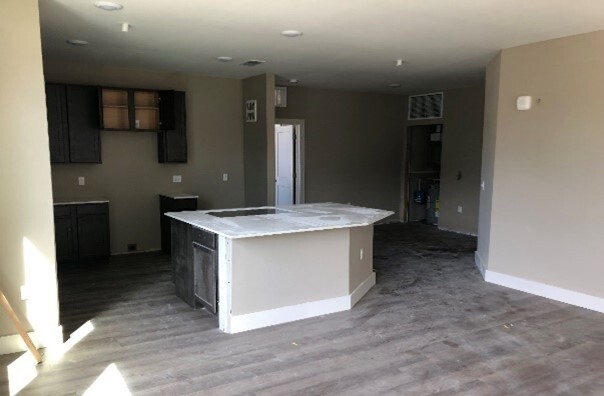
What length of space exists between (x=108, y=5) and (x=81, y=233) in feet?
10.2

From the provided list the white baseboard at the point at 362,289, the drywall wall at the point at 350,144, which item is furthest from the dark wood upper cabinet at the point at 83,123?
the white baseboard at the point at 362,289

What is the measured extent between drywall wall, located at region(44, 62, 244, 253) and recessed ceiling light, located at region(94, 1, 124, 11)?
2.60 meters

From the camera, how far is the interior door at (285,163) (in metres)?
7.89

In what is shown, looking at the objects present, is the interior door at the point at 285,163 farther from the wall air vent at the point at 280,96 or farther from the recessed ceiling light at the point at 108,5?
the recessed ceiling light at the point at 108,5

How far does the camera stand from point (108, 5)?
3.38m

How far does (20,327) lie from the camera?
10.1 ft

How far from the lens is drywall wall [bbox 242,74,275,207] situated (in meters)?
6.20

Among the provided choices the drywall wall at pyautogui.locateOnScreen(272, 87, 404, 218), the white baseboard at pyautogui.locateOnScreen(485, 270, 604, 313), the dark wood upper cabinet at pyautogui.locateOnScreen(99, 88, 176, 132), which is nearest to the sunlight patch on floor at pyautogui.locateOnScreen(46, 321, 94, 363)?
the dark wood upper cabinet at pyautogui.locateOnScreen(99, 88, 176, 132)

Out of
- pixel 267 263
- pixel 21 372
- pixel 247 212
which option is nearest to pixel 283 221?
pixel 267 263

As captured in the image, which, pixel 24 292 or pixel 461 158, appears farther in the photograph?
pixel 461 158

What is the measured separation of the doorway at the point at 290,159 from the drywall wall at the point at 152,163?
1202 mm

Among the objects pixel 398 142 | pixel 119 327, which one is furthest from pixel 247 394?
pixel 398 142

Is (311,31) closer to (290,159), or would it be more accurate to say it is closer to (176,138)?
(176,138)

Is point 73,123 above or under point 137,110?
under
